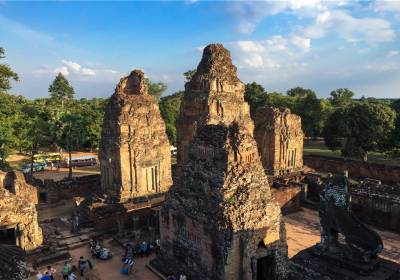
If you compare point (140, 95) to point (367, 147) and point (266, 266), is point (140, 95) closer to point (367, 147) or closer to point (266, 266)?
point (266, 266)

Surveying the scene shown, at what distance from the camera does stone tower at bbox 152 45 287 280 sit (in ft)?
39.0

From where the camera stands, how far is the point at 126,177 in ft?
72.7

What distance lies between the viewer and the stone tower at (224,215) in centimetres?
1189

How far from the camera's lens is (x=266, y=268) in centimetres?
1298

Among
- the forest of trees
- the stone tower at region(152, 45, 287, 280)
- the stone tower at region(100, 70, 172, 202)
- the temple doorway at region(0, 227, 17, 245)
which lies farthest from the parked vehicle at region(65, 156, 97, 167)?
the stone tower at region(152, 45, 287, 280)

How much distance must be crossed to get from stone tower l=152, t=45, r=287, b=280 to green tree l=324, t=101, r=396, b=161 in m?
26.7

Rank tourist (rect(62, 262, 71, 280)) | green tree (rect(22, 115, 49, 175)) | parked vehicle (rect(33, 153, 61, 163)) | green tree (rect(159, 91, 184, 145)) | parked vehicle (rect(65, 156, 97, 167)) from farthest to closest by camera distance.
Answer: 1. green tree (rect(159, 91, 184, 145))
2. parked vehicle (rect(33, 153, 61, 163))
3. parked vehicle (rect(65, 156, 97, 167))
4. green tree (rect(22, 115, 49, 175))
5. tourist (rect(62, 262, 71, 280))

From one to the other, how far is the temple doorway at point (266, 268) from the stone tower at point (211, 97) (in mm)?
12639

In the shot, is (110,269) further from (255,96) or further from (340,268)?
(255,96)

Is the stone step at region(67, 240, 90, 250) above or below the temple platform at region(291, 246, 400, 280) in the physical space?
below

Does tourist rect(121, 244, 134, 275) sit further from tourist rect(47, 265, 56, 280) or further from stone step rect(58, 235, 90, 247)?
stone step rect(58, 235, 90, 247)

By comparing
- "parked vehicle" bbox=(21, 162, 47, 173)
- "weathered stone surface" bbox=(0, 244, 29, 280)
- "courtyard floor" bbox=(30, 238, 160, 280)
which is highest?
"weathered stone surface" bbox=(0, 244, 29, 280)

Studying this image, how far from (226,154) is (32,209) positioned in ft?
36.4

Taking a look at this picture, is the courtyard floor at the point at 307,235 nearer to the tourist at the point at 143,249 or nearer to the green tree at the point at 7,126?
the tourist at the point at 143,249
